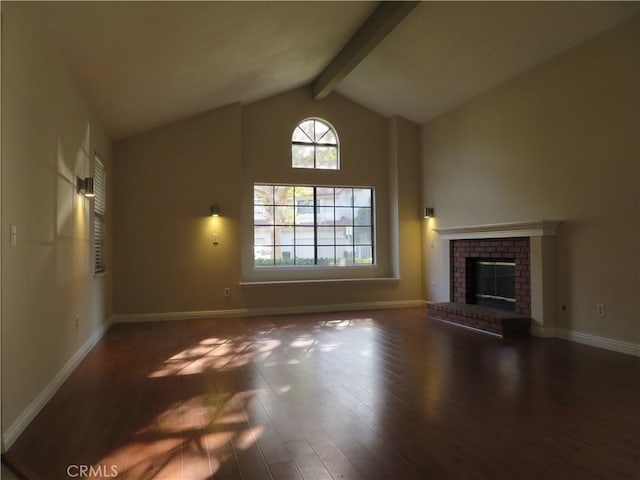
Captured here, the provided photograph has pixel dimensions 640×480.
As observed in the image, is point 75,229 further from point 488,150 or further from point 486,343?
point 488,150

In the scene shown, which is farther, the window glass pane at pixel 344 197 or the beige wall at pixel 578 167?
the window glass pane at pixel 344 197

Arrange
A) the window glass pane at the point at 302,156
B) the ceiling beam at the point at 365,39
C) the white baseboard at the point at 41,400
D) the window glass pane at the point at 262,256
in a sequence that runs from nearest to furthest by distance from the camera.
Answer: the white baseboard at the point at 41,400 < the ceiling beam at the point at 365,39 < the window glass pane at the point at 262,256 < the window glass pane at the point at 302,156

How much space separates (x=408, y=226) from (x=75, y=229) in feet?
17.2

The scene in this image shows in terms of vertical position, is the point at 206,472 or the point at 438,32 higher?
the point at 438,32

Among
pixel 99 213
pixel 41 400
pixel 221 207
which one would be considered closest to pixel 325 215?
pixel 221 207

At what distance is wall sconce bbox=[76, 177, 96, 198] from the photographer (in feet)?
13.1

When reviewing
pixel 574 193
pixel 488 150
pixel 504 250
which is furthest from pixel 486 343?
pixel 488 150

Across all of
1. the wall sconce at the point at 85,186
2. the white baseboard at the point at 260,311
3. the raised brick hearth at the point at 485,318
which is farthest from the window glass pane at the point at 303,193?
the wall sconce at the point at 85,186

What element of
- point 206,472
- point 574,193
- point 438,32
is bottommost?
point 206,472

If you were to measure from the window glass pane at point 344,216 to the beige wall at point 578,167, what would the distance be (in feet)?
7.00

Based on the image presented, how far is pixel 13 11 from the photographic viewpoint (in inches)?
95.3

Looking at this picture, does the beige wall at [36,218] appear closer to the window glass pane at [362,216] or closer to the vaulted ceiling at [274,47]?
the vaulted ceiling at [274,47]

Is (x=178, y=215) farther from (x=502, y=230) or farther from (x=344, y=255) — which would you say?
(x=502, y=230)

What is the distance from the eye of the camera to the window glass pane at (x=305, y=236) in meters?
7.39
